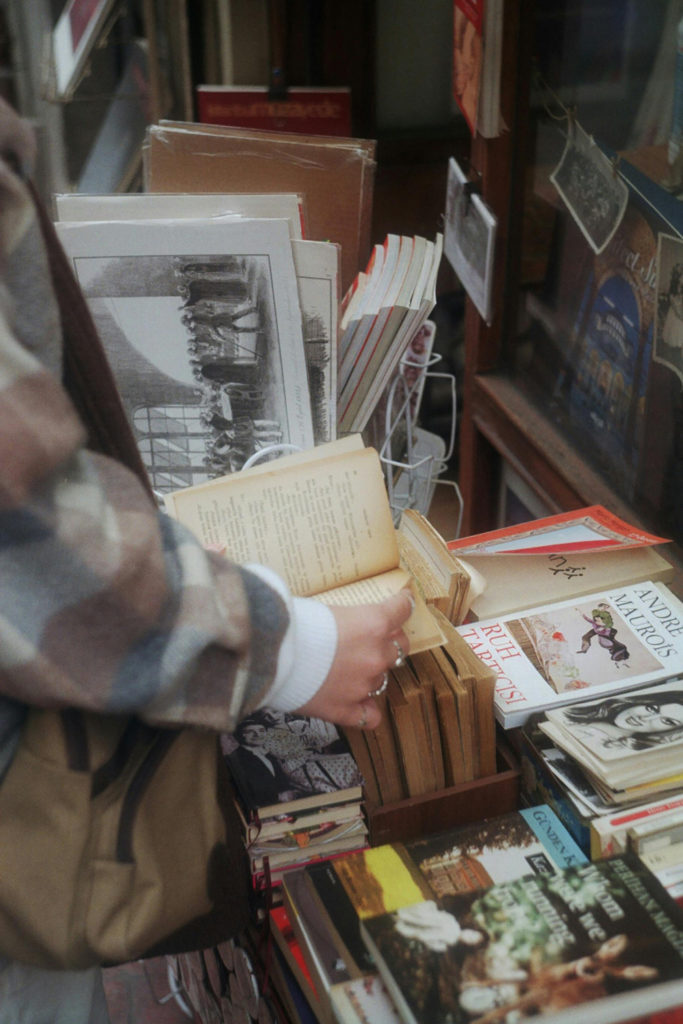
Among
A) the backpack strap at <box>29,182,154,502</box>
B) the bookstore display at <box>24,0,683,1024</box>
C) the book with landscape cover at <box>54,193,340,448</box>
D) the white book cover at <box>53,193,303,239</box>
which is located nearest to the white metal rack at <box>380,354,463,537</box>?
the bookstore display at <box>24,0,683,1024</box>

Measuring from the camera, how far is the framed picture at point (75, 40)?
2.18m

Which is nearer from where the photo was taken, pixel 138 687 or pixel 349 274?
pixel 138 687

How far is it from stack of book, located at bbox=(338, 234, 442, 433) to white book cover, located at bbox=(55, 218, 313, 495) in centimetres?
8

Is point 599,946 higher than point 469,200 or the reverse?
the reverse

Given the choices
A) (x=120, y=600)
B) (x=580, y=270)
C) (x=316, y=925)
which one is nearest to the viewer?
(x=120, y=600)

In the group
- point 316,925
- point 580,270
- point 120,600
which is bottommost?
point 316,925

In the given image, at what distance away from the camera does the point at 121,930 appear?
28.1 inches

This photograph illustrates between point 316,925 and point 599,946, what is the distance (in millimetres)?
248

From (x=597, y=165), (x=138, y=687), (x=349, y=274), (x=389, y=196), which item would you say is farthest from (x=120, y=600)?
(x=389, y=196)

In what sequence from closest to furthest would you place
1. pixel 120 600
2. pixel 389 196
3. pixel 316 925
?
pixel 120 600
pixel 316 925
pixel 389 196

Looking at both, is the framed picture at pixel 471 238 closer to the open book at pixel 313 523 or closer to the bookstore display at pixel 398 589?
the bookstore display at pixel 398 589

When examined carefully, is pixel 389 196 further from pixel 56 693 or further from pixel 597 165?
pixel 56 693

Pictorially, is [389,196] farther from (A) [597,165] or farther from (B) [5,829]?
(B) [5,829]

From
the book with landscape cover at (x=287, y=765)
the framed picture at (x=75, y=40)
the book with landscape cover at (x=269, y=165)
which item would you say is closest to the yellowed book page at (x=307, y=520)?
the book with landscape cover at (x=287, y=765)
